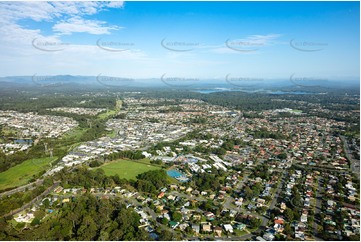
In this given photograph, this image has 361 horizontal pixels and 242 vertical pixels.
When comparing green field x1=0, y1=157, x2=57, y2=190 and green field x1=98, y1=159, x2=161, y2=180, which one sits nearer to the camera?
green field x1=0, y1=157, x2=57, y2=190

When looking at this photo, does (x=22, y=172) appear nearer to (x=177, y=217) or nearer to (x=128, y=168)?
(x=128, y=168)

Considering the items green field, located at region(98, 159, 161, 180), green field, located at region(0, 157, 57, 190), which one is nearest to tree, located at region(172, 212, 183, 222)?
green field, located at region(98, 159, 161, 180)

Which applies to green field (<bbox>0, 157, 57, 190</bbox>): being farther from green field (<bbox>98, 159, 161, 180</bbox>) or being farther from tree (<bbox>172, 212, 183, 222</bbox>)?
tree (<bbox>172, 212, 183, 222</bbox>)

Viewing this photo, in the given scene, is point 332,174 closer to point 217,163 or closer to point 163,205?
point 217,163

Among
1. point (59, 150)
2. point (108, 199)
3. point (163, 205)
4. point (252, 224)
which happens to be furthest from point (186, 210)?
point (59, 150)

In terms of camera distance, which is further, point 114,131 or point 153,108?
point 153,108

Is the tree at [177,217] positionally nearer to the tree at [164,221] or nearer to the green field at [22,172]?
the tree at [164,221]

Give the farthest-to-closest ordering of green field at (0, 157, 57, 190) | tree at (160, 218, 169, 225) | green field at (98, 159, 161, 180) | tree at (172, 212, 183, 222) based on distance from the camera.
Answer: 1. green field at (98, 159, 161, 180)
2. green field at (0, 157, 57, 190)
3. tree at (172, 212, 183, 222)
4. tree at (160, 218, 169, 225)
